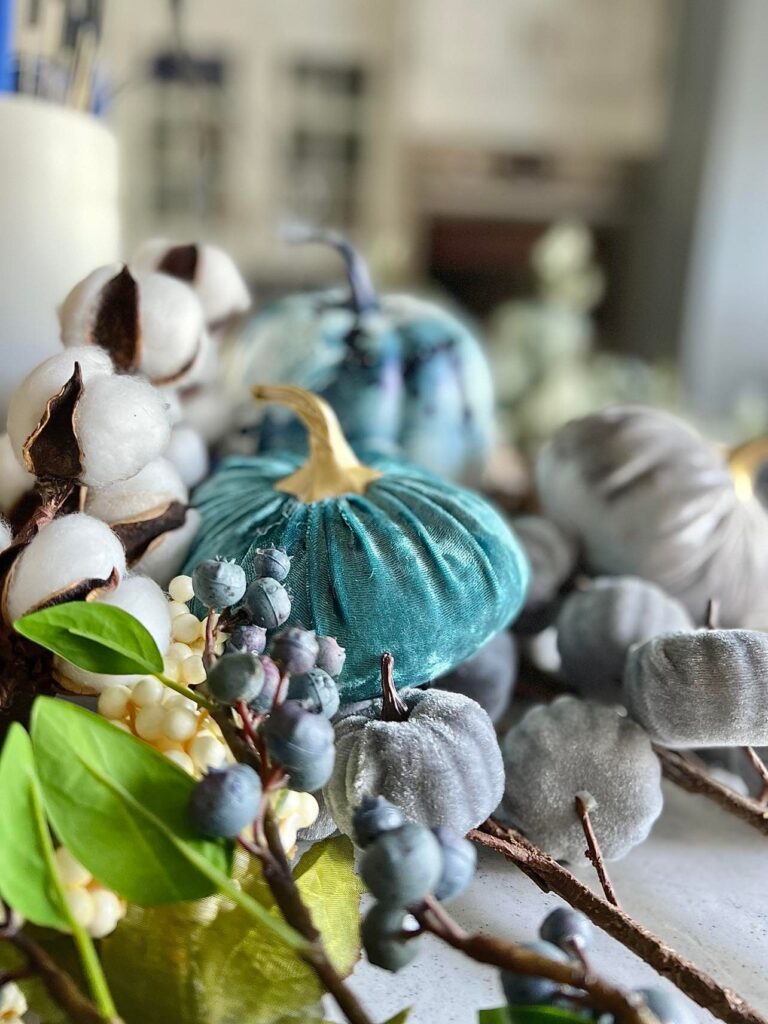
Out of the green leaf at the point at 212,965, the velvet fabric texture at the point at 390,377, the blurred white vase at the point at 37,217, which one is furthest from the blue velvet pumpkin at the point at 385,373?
the green leaf at the point at 212,965

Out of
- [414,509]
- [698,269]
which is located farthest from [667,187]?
[414,509]

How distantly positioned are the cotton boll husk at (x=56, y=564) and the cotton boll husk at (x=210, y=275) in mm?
134

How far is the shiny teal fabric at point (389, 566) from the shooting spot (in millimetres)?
233

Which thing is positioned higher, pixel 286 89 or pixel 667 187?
pixel 286 89

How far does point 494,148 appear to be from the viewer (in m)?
2.12

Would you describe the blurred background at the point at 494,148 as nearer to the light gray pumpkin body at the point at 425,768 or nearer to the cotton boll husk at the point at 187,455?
the cotton boll husk at the point at 187,455

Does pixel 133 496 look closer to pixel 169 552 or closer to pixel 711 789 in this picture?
pixel 169 552

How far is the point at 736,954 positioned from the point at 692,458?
7.3 inches

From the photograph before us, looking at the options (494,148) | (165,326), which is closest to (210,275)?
(165,326)

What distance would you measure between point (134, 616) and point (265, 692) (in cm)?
4

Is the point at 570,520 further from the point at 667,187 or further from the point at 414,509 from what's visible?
the point at 667,187

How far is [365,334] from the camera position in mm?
405

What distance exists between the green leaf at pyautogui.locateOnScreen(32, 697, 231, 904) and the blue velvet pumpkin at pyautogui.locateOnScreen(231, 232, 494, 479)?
0.22 meters

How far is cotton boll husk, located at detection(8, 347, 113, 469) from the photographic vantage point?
0.63ft
